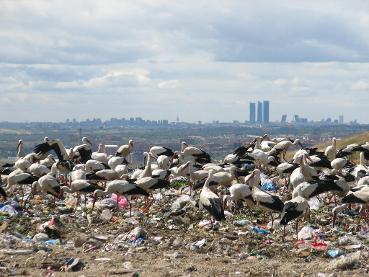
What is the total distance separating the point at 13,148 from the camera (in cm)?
13388

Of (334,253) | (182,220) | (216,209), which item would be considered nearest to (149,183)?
(182,220)

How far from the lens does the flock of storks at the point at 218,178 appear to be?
16.3m

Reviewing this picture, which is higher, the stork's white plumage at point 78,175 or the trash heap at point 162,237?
the stork's white plumage at point 78,175

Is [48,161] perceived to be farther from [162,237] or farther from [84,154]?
[162,237]

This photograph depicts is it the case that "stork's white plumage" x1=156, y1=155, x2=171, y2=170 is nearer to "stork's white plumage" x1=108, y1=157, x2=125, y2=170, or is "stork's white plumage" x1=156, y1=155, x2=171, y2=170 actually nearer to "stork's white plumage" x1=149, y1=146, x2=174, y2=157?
"stork's white plumage" x1=108, y1=157, x2=125, y2=170

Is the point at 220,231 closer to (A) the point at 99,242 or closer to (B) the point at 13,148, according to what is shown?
(A) the point at 99,242

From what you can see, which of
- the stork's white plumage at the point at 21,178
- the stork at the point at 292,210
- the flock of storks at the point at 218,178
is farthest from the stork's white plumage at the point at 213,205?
the stork's white plumage at the point at 21,178

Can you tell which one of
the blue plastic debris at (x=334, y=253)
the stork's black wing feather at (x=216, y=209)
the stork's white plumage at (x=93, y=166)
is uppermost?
the stork's white plumage at (x=93, y=166)

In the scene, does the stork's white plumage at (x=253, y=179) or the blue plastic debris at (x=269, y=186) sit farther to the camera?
the blue plastic debris at (x=269, y=186)

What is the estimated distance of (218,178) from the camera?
19.6 meters

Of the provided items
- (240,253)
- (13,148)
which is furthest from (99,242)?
(13,148)

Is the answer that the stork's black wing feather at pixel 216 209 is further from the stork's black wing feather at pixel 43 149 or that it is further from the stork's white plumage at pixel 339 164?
the stork's black wing feather at pixel 43 149

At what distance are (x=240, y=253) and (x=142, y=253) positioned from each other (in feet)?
6.84

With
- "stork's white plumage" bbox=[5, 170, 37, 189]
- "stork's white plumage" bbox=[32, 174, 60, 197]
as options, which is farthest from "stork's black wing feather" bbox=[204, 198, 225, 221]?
"stork's white plumage" bbox=[5, 170, 37, 189]
